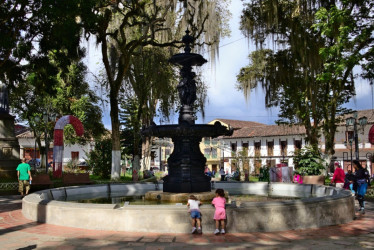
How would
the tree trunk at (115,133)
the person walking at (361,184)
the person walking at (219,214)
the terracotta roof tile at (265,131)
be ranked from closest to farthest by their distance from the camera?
the person walking at (219,214) → the person walking at (361,184) → the tree trunk at (115,133) → the terracotta roof tile at (265,131)

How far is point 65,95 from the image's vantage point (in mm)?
37219

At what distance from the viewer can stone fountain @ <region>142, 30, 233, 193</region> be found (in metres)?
10.6

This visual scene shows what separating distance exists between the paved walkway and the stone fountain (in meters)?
3.41

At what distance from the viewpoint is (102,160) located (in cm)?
2736

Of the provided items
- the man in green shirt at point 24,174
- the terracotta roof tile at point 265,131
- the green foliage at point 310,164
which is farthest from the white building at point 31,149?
the man in green shirt at point 24,174

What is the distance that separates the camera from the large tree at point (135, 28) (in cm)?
1734

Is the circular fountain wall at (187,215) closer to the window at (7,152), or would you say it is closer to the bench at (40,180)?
the bench at (40,180)

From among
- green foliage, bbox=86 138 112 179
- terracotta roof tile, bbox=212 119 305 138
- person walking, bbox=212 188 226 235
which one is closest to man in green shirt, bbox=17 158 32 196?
person walking, bbox=212 188 226 235

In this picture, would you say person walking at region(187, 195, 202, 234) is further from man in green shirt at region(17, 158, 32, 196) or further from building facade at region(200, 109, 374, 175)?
building facade at region(200, 109, 374, 175)

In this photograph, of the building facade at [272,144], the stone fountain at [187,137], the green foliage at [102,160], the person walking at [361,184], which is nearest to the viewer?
the person walking at [361,184]

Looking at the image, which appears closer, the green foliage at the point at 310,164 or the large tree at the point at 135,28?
the large tree at the point at 135,28

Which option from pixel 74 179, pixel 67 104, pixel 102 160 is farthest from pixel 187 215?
pixel 67 104

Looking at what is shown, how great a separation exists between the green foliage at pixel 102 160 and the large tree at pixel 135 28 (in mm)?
5779

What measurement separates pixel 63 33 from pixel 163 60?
8.20m
